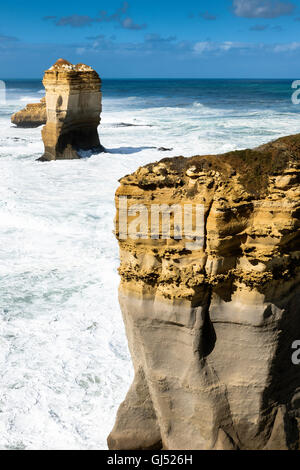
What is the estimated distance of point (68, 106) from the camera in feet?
71.6

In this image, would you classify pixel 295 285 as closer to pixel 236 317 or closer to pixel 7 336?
pixel 236 317

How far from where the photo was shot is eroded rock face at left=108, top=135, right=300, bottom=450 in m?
3.86

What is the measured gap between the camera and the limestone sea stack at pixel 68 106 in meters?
21.7

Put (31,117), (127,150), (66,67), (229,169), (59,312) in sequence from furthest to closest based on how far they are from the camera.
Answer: (31,117) < (127,150) < (66,67) < (59,312) < (229,169)

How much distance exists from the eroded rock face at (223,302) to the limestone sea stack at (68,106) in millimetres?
18861

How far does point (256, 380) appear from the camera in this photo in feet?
13.8

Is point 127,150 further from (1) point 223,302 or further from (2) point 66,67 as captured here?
(1) point 223,302

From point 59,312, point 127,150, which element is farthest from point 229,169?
point 127,150

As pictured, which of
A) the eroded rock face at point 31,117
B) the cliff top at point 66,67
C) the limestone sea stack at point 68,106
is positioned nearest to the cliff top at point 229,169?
the limestone sea stack at point 68,106

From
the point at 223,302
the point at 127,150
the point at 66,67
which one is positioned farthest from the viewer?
the point at 127,150

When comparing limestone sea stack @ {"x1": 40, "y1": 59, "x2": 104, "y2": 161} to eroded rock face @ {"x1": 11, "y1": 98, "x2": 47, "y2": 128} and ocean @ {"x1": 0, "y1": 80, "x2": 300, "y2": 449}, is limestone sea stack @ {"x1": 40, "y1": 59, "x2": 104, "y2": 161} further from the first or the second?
eroded rock face @ {"x1": 11, "y1": 98, "x2": 47, "y2": 128}

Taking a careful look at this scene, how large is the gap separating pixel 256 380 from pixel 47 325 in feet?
14.3

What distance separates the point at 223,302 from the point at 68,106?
19.4 meters
